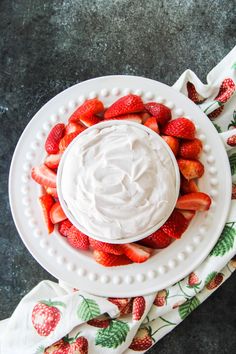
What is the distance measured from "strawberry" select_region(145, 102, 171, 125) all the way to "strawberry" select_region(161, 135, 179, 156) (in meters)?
0.04

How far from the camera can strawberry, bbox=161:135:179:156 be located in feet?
3.50

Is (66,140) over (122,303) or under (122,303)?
over

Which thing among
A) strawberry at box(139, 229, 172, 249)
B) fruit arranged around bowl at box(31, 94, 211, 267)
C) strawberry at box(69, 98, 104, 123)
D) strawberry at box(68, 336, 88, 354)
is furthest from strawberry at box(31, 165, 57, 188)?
strawberry at box(68, 336, 88, 354)

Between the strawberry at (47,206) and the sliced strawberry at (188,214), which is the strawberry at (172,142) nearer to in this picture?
the sliced strawberry at (188,214)

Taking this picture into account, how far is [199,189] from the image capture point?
110cm

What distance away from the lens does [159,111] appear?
1091 mm

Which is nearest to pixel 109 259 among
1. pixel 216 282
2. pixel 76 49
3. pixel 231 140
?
pixel 216 282

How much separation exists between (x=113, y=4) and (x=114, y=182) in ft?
1.80

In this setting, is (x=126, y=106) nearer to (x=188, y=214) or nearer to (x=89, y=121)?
(x=89, y=121)

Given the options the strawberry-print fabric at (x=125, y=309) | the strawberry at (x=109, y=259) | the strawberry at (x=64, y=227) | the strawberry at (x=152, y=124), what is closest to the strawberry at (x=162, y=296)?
the strawberry-print fabric at (x=125, y=309)

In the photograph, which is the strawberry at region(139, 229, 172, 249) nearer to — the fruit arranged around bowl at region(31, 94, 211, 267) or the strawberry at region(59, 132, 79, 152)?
the fruit arranged around bowl at region(31, 94, 211, 267)

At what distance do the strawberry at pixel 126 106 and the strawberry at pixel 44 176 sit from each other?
6.2 inches

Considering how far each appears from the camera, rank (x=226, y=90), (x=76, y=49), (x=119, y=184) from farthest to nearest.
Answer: (x=76, y=49) < (x=226, y=90) < (x=119, y=184)

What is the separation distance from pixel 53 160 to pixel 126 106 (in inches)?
7.0
